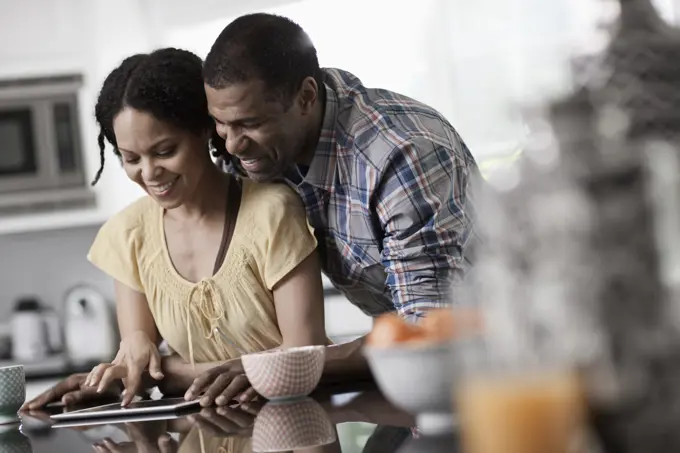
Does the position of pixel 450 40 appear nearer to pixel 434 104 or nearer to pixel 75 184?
pixel 434 104

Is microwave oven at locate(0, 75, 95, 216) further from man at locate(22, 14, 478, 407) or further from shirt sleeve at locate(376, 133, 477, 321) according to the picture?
shirt sleeve at locate(376, 133, 477, 321)

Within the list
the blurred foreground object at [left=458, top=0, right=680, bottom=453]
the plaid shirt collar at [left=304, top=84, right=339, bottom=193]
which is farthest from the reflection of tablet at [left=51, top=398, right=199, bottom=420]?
the blurred foreground object at [left=458, top=0, right=680, bottom=453]

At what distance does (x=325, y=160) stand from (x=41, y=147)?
2577mm

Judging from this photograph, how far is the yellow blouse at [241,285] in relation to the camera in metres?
2.03

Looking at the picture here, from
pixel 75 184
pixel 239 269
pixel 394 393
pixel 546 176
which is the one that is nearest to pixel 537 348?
pixel 546 176

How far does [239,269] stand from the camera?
6.74ft

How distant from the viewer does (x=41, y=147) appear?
432cm

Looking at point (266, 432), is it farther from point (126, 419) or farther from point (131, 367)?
point (131, 367)

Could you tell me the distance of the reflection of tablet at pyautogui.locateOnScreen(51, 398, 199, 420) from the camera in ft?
5.29

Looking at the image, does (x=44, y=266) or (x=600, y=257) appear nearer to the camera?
(x=600, y=257)

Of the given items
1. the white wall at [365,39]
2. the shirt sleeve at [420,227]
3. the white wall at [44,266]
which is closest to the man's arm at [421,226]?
the shirt sleeve at [420,227]

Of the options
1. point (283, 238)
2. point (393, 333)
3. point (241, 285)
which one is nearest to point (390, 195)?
point (283, 238)

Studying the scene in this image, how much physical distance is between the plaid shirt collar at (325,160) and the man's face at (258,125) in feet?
0.13

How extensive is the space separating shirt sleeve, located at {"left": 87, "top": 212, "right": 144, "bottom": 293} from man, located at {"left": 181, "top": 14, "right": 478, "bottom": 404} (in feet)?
1.09
